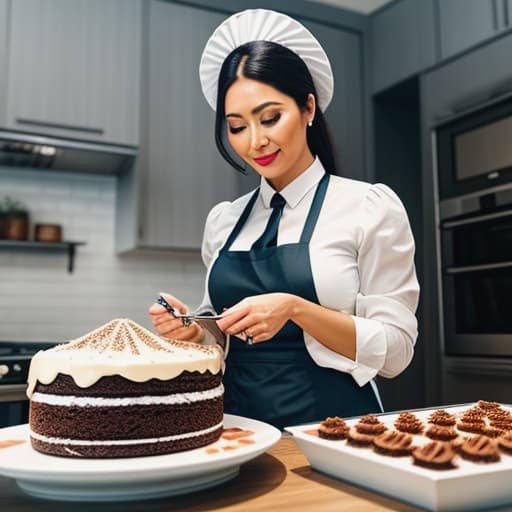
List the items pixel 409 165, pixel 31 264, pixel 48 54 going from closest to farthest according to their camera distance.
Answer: pixel 48 54, pixel 31 264, pixel 409 165

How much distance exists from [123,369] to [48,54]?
2.14 m

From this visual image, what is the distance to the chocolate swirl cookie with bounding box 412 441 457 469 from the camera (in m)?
0.54

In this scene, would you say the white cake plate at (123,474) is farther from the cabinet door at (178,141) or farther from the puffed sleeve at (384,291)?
the cabinet door at (178,141)

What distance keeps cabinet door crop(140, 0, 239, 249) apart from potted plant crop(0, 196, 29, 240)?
0.50 m

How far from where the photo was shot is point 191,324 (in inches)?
47.3

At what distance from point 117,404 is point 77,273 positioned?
86.8 inches

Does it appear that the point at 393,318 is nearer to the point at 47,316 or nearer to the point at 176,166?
the point at 176,166

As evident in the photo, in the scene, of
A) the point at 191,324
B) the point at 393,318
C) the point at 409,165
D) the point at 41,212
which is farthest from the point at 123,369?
the point at 409,165

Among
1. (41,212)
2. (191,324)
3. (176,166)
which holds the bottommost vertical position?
(191,324)

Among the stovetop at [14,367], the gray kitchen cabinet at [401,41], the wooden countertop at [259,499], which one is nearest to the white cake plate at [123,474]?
the wooden countertop at [259,499]

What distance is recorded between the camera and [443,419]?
2.45 feet

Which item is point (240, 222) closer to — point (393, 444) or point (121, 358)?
point (121, 358)

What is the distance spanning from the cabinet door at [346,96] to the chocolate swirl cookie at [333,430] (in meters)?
2.47

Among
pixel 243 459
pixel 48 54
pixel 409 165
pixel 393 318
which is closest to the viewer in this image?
pixel 243 459
